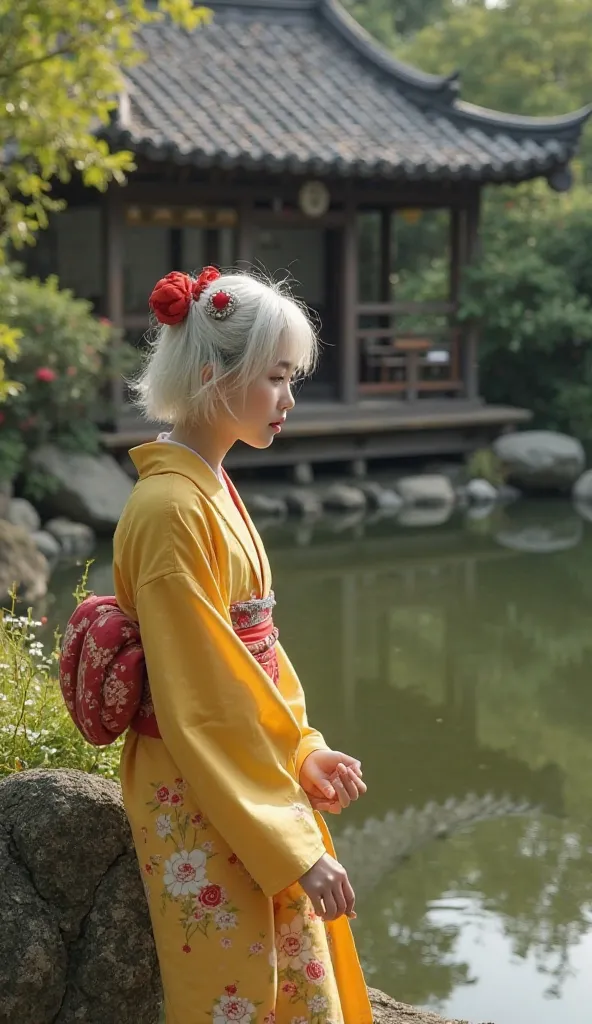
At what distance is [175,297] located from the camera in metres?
2.40

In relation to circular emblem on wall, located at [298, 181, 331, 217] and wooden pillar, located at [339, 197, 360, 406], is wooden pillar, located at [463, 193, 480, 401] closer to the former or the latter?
wooden pillar, located at [339, 197, 360, 406]

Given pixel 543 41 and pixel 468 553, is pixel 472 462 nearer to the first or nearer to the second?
pixel 468 553

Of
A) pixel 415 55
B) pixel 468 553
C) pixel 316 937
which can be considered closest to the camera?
pixel 316 937

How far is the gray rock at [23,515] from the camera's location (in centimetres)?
1016

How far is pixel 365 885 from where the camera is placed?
441 centimetres

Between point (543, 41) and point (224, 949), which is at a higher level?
point (543, 41)

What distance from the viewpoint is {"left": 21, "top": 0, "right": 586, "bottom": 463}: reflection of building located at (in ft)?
41.2

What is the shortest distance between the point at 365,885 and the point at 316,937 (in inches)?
82.3

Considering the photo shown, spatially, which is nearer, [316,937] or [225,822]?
[225,822]

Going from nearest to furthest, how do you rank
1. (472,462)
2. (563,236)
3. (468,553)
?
1. (468,553)
2. (472,462)
3. (563,236)

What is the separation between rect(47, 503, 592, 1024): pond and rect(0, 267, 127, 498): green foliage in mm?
1450

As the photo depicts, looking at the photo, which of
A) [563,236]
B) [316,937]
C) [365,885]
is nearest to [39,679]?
[365,885]

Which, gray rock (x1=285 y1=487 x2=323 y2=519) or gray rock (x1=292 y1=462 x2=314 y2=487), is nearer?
gray rock (x1=285 y1=487 x2=323 y2=519)

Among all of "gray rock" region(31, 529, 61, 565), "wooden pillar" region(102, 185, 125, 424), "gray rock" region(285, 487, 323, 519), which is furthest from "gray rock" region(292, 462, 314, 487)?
"gray rock" region(31, 529, 61, 565)
